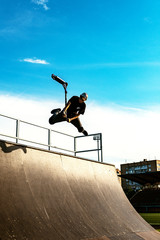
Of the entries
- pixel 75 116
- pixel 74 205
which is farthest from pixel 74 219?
pixel 75 116

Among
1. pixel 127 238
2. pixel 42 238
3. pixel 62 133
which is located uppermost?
pixel 62 133

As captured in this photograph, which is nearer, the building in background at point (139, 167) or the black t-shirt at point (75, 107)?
the black t-shirt at point (75, 107)

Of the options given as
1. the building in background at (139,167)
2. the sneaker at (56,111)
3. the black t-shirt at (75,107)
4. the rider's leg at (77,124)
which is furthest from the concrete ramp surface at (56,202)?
the building in background at (139,167)

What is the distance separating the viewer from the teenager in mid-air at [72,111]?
22.6ft

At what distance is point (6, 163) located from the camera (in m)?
5.41

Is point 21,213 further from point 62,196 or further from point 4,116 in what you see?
point 4,116

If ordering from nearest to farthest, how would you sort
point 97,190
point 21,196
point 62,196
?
point 21,196
point 62,196
point 97,190

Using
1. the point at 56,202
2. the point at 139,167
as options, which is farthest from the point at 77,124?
the point at 139,167

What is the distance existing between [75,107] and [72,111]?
0.15 m

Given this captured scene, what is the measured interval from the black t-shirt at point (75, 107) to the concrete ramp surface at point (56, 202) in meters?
1.28

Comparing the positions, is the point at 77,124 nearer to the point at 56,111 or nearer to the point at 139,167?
the point at 56,111

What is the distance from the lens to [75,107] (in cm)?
734

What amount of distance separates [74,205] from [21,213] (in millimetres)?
2045

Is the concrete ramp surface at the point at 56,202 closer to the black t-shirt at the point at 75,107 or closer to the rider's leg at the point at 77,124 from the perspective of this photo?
the rider's leg at the point at 77,124
